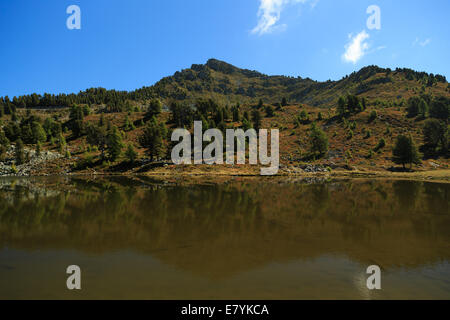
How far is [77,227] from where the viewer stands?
567 inches

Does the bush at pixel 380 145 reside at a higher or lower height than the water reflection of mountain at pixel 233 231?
higher

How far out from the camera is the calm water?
7.40 meters

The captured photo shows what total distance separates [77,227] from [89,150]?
78.7 m

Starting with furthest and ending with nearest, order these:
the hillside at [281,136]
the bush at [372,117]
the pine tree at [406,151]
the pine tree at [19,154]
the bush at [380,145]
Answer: the bush at [372,117] → the bush at [380,145] → the pine tree at [19,154] → the hillside at [281,136] → the pine tree at [406,151]

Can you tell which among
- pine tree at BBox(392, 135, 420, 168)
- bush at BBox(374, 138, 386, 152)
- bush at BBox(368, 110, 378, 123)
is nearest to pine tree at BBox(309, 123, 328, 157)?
bush at BBox(374, 138, 386, 152)

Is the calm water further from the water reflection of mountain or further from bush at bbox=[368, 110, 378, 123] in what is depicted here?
bush at bbox=[368, 110, 378, 123]

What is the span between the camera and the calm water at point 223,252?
740 cm

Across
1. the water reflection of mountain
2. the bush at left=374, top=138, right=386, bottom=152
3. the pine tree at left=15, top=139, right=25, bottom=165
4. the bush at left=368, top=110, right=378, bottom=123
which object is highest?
the bush at left=368, top=110, right=378, bottom=123

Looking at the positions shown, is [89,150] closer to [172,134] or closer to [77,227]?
[172,134]

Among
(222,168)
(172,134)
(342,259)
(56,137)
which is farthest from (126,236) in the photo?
(56,137)

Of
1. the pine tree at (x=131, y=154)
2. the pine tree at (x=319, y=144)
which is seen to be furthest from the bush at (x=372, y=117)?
the pine tree at (x=131, y=154)

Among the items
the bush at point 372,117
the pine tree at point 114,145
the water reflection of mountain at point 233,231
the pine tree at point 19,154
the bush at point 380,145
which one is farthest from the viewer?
the bush at point 372,117

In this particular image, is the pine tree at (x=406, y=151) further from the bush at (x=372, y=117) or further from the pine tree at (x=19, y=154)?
the pine tree at (x=19, y=154)
